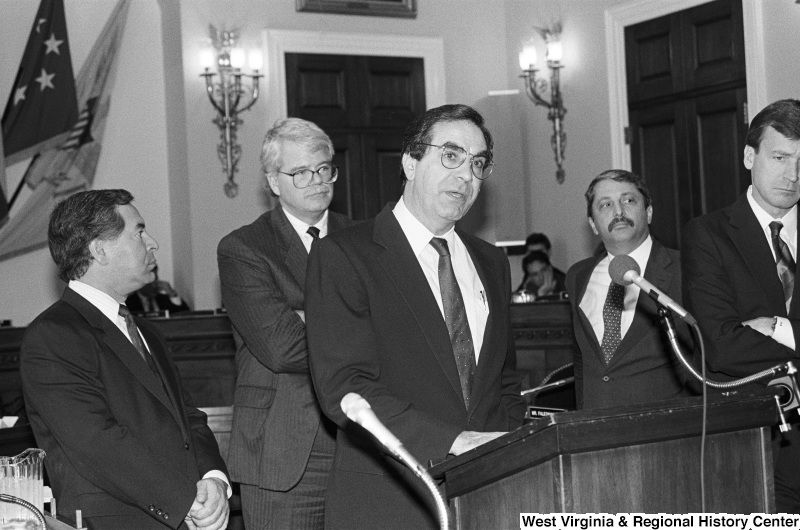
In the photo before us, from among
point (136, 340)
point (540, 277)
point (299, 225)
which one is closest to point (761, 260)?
point (299, 225)

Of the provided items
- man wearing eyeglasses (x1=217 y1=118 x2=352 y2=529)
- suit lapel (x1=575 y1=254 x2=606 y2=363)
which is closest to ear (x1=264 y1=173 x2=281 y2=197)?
man wearing eyeglasses (x1=217 y1=118 x2=352 y2=529)

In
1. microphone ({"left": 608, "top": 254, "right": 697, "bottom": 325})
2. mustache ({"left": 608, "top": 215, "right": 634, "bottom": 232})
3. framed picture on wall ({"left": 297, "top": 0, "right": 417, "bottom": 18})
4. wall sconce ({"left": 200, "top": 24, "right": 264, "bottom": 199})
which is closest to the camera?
microphone ({"left": 608, "top": 254, "right": 697, "bottom": 325})

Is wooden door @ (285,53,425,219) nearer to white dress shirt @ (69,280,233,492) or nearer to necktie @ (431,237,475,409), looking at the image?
white dress shirt @ (69,280,233,492)

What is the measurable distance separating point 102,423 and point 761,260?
6.87ft

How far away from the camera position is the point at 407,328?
2818 mm

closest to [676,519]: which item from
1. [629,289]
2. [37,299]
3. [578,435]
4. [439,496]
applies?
[578,435]

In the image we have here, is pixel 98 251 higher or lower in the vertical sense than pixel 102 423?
higher

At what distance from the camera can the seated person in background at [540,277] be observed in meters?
8.81

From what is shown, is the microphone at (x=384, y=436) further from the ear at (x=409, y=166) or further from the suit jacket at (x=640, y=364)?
the suit jacket at (x=640, y=364)

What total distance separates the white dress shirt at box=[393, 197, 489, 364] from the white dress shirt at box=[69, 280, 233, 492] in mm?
963

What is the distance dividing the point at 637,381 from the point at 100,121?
6698mm

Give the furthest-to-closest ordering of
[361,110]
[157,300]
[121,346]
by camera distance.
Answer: [361,110]
[157,300]
[121,346]

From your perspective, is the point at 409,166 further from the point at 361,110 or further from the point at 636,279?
the point at 361,110

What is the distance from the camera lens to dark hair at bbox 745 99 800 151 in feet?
11.4
